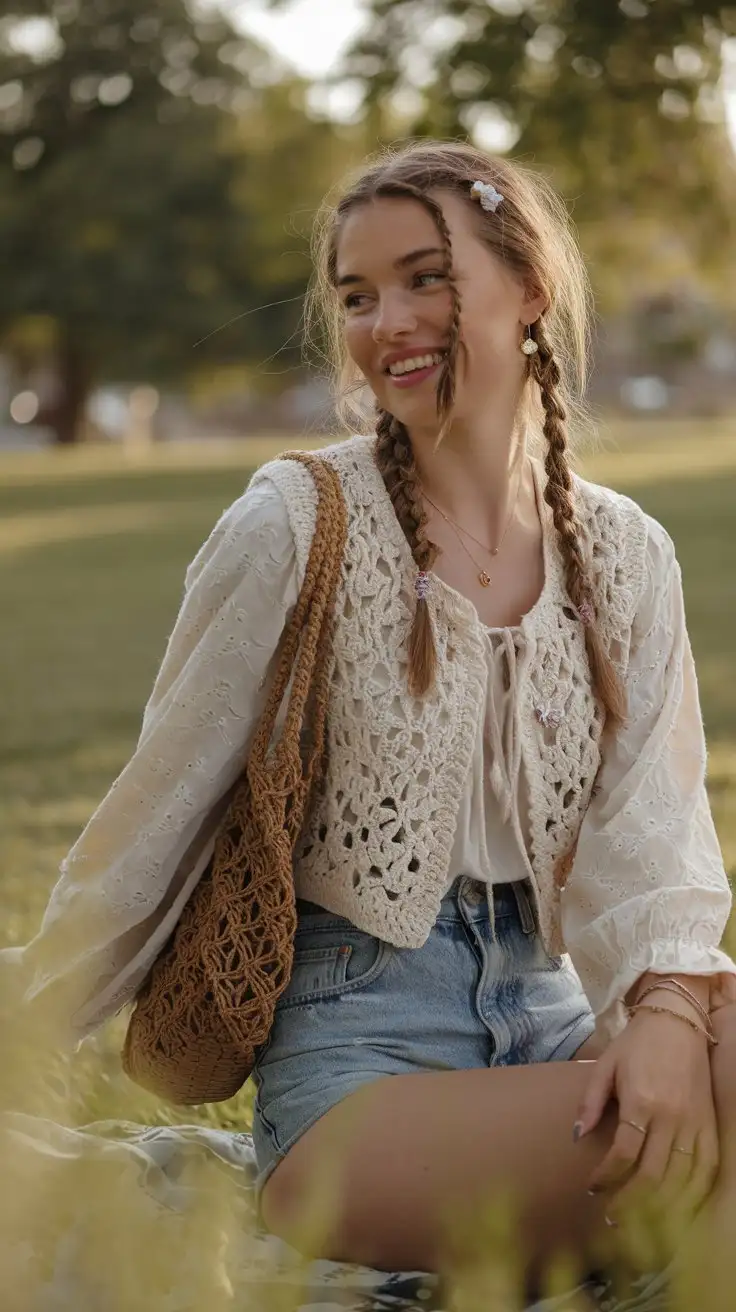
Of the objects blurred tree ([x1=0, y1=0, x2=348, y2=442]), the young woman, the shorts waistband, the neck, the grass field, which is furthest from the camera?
blurred tree ([x1=0, y1=0, x2=348, y2=442])

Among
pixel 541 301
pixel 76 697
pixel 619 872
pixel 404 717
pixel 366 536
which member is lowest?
pixel 76 697

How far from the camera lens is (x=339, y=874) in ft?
8.81

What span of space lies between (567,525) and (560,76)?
18.6ft

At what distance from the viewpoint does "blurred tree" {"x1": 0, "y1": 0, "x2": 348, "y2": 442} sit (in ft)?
128

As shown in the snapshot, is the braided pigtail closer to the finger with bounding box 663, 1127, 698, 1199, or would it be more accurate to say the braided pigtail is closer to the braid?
the braid

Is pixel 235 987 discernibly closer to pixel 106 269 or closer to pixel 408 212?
pixel 408 212

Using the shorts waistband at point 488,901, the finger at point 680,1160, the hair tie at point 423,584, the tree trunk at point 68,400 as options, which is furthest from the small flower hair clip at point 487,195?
the tree trunk at point 68,400

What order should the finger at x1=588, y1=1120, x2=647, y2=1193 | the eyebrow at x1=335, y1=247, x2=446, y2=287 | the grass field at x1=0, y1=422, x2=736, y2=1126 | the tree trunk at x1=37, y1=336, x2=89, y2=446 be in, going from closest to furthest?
the finger at x1=588, y1=1120, x2=647, y2=1193
the eyebrow at x1=335, y1=247, x2=446, y2=287
the grass field at x1=0, y1=422, x2=736, y2=1126
the tree trunk at x1=37, y1=336, x2=89, y2=446

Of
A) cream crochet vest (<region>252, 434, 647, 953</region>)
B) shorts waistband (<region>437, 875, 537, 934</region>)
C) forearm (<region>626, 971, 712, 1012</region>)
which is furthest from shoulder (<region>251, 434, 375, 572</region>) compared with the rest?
forearm (<region>626, 971, 712, 1012</region>)

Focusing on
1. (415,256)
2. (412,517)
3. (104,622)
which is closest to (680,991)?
(412,517)

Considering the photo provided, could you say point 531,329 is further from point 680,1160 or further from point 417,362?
point 680,1160

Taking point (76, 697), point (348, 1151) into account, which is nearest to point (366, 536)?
point (348, 1151)

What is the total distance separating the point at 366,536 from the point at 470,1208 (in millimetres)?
959

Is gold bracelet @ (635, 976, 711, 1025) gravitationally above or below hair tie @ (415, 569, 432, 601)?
below
